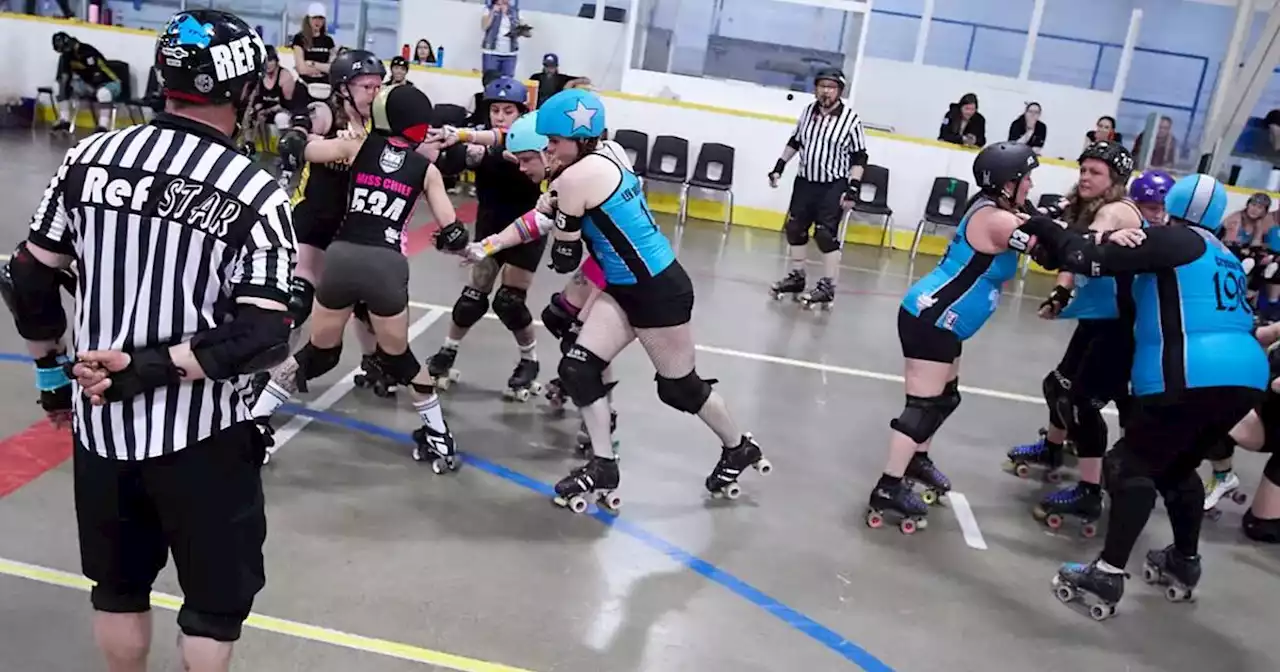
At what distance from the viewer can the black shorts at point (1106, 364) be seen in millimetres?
4020

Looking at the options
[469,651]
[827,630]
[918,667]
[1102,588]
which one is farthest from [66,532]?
[1102,588]

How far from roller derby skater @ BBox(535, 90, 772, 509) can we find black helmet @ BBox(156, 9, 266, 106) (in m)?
1.68

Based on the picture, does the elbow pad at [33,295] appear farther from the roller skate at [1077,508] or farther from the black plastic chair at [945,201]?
the black plastic chair at [945,201]

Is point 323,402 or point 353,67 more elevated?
point 353,67

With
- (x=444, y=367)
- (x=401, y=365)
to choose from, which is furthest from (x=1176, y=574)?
(x=444, y=367)

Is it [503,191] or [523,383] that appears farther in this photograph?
[523,383]

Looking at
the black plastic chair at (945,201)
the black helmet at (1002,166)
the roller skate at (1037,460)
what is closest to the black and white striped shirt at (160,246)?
the black helmet at (1002,166)

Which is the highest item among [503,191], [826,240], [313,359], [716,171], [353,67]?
[353,67]

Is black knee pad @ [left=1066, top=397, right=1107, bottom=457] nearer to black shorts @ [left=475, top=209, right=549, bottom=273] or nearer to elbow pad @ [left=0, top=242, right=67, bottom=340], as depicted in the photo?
black shorts @ [left=475, top=209, right=549, bottom=273]

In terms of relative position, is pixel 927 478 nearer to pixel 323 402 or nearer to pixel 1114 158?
pixel 1114 158

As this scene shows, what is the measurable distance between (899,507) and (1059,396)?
1.01 meters

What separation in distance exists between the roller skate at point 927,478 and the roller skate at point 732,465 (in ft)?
2.32

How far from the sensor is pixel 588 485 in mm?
3766

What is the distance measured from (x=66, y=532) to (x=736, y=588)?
2.15 m
